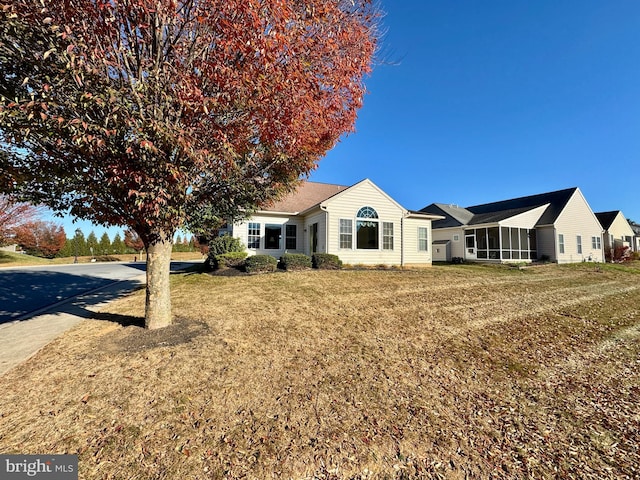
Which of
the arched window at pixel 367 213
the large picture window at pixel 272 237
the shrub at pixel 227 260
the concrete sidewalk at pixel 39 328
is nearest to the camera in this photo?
the concrete sidewalk at pixel 39 328

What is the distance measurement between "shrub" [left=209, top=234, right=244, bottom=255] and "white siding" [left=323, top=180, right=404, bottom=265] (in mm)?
4612

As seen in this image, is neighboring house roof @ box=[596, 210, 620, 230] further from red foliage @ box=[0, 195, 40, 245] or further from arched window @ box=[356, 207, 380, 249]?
red foliage @ box=[0, 195, 40, 245]

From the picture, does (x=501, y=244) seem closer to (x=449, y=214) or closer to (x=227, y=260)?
(x=449, y=214)

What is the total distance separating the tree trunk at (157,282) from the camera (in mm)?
4836

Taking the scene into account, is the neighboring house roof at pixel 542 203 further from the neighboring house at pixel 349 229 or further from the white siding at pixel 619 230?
the neighboring house at pixel 349 229

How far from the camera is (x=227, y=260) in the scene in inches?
520

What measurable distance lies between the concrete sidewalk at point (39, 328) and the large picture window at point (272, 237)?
7837mm

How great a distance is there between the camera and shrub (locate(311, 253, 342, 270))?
1282 centimetres

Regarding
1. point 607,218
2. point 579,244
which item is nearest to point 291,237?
point 579,244

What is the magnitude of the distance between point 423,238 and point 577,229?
Result: 1415cm

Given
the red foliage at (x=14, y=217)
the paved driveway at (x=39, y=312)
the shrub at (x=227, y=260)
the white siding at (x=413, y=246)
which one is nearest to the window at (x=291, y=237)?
the shrub at (x=227, y=260)

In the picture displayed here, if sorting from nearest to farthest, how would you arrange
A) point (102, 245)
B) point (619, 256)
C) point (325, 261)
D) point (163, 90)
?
1. point (163, 90)
2. point (325, 261)
3. point (619, 256)
4. point (102, 245)

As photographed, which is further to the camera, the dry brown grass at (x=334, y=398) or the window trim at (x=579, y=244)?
the window trim at (x=579, y=244)

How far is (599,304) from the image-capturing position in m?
7.70
